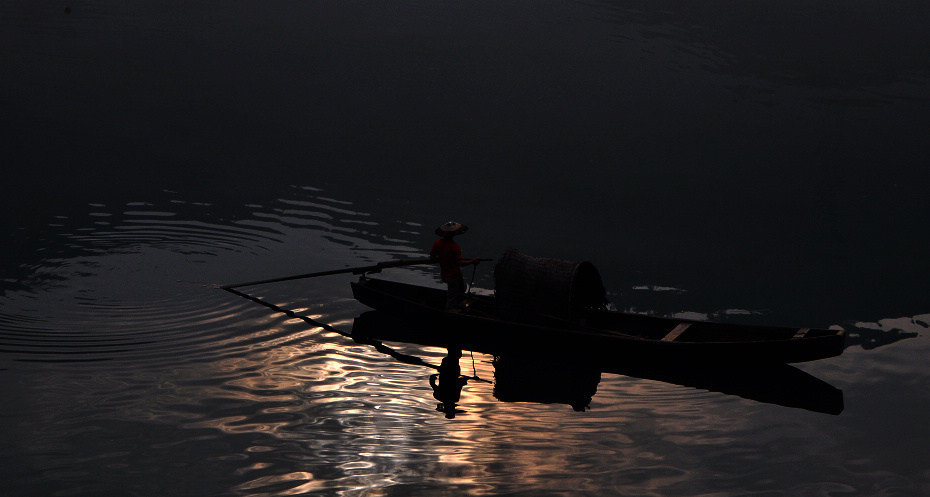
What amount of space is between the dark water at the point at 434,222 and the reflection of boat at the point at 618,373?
12cm

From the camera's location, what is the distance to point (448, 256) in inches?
583

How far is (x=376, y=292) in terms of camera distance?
1528 cm

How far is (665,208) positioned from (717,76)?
1347cm

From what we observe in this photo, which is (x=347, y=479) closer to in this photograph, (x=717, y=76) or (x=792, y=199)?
(x=792, y=199)

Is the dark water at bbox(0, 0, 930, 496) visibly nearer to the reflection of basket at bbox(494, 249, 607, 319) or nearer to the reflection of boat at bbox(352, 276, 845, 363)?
the reflection of boat at bbox(352, 276, 845, 363)

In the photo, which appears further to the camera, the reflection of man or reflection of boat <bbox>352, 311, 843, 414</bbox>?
reflection of boat <bbox>352, 311, 843, 414</bbox>

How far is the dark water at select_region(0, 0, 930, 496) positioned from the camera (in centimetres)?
1103

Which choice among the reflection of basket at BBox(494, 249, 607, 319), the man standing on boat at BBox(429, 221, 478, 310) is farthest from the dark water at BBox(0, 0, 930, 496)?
the man standing on boat at BBox(429, 221, 478, 310)

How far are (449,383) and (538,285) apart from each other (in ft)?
7.13

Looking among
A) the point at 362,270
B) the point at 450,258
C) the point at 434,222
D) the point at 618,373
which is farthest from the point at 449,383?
the point at 434,222

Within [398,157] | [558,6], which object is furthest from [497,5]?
[398,157]

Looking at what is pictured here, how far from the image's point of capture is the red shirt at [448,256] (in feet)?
48.4

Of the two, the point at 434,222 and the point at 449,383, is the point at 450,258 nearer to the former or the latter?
the point at 449,383

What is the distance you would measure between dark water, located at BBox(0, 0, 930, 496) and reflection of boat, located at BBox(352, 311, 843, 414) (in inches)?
4.6
